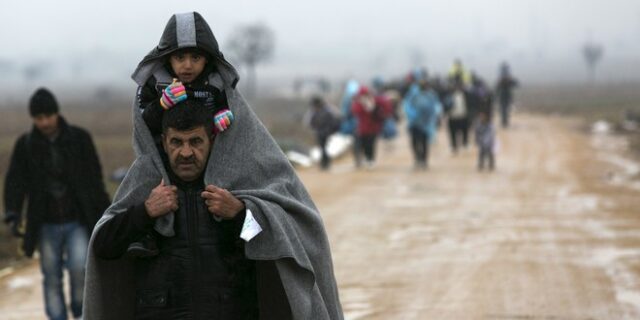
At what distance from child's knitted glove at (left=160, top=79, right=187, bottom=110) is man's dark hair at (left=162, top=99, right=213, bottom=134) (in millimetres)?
17

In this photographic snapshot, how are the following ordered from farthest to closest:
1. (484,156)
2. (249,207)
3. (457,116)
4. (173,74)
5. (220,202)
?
(457,116)
(484,156)
(173,74)
(249,207)
(220,202)

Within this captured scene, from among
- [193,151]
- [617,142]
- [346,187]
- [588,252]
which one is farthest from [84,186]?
[617,142]

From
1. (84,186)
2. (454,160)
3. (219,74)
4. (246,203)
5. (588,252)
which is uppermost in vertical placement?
(219,74)

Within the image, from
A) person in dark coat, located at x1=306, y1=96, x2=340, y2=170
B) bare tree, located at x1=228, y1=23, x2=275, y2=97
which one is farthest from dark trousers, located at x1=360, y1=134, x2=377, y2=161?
bare tree, located at x1=228, y1=23, x2=275, y2=97

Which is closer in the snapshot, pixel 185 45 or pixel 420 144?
pixel 185 45

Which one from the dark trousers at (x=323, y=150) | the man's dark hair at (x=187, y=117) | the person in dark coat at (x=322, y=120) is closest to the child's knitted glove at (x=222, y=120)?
the man's dark hair at (x=187, y=117)

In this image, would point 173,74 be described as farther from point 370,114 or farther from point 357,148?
point 357,148

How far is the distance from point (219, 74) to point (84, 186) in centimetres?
334

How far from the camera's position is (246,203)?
4602 millimetres

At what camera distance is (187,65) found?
184 inches

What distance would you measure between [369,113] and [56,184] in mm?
13499

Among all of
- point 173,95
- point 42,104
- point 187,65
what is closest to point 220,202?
point 173,95

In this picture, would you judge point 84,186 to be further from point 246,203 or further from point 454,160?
point 454,160

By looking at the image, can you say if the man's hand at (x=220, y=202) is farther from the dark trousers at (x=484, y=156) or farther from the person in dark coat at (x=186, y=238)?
the dark trousers at (x=484, y=156)
